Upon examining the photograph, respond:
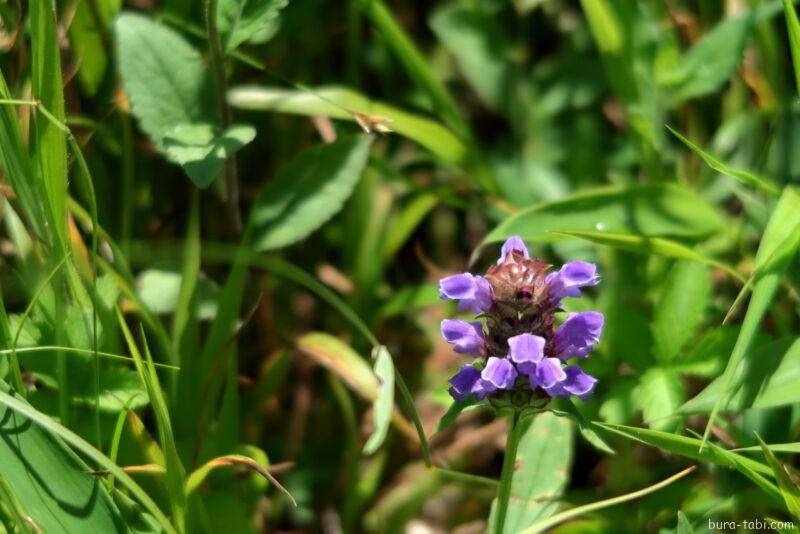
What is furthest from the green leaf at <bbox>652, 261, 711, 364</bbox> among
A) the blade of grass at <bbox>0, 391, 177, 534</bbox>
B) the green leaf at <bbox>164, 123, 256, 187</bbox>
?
the blade of grass at <bbox>0, 391, 177, 534</bbox>

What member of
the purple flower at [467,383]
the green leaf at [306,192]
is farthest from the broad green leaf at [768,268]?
the green leaf at [306,192]

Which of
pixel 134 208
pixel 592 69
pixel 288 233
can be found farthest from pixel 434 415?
pixel 592 69

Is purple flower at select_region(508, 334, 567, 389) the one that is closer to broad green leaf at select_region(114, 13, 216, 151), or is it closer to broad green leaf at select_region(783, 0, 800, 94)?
broad green leaf at select_region(783, 0, 800, 94)

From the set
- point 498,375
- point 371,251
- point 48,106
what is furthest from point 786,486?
point 48,106

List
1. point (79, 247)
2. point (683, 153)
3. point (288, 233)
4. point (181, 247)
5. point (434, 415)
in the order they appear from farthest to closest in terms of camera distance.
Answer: point (683, 153), point (434, 415), point (181, 247), point (288, 233), point (79, 247)

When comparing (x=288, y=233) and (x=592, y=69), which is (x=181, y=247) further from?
(x=592, y=69)

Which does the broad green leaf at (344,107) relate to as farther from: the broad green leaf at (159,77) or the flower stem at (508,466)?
the flower stem at (508,466)

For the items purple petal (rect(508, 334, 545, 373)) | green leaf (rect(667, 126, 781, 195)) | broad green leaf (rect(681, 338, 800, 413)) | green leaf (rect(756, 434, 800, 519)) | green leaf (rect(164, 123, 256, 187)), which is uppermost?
green leaf (rect(164, 123, 256, 187))
